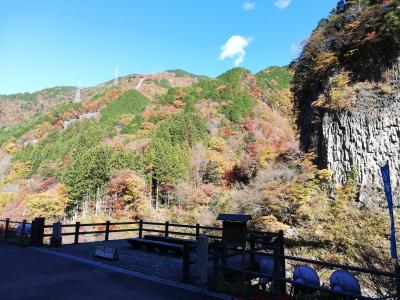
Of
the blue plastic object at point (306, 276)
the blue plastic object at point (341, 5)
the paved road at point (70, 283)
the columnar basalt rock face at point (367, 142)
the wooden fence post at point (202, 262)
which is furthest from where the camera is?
the blue plastic object at point (341, 5)

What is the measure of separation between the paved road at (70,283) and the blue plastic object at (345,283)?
8.04ft

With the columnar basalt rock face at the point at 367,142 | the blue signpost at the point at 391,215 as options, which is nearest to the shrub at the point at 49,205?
the columnar basalt rock face at the point at 367,142

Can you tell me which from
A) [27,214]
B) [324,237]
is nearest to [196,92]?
[27,214]

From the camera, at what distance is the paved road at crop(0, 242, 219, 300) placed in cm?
605

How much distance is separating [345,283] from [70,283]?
218 inches

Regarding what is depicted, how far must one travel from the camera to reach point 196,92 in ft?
247

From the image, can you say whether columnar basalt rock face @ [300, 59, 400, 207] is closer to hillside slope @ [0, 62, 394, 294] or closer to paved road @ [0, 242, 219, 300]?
hillside slope @ [0, 62, 394, 294]

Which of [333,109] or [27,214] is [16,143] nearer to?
[27,214]

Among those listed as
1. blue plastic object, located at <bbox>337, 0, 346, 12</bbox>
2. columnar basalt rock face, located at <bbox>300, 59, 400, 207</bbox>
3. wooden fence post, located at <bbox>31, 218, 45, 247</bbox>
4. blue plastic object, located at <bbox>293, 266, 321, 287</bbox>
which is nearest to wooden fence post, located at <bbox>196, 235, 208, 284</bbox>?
blue plastic object, located at <bbox>293, 266, 321, 287</bbox>

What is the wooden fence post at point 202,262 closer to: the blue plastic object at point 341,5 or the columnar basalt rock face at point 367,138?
the columnar basalt rock face at point 367,138

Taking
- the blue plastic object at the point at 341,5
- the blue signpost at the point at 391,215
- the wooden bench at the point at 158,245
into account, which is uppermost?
the blue plastic object at the point at 341,5

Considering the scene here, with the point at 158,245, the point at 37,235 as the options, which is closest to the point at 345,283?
the point at 158,245

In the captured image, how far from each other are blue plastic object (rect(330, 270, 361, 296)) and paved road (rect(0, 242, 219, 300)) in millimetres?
2450

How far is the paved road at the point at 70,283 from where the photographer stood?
19.8ft
